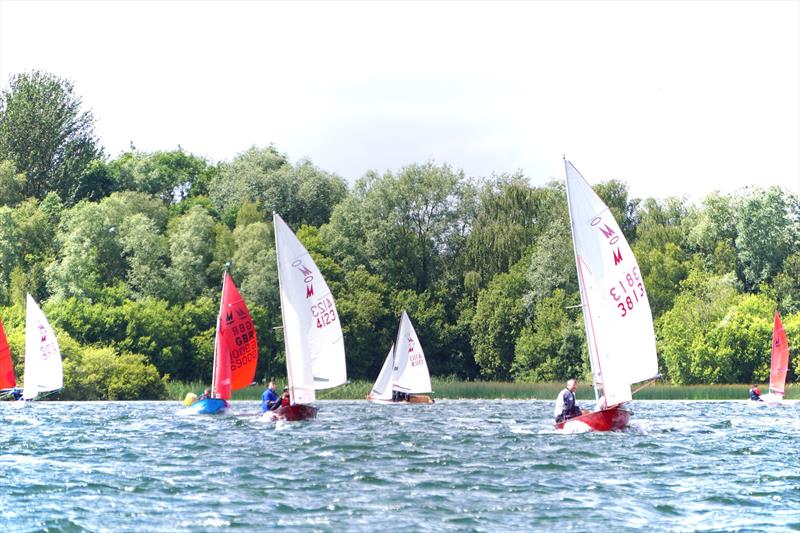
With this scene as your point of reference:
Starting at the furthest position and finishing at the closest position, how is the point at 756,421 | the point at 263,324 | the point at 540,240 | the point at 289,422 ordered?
the point at 540,240, the point at 263,324, the point at 756,421, the point at 289,422

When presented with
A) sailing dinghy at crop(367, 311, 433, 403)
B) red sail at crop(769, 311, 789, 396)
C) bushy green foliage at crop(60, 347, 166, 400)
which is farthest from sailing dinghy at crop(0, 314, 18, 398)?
red sail at crop(769, 311, 789, 396)

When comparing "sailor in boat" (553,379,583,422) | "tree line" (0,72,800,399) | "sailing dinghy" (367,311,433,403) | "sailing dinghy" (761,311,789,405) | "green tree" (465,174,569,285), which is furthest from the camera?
"green tree" (465,174,569,285)

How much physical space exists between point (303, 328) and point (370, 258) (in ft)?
172

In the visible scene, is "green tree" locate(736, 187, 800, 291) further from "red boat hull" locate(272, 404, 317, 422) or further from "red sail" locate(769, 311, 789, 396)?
"red boat hull" locate(272, 404, 317, 422)

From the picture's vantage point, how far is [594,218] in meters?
35.4

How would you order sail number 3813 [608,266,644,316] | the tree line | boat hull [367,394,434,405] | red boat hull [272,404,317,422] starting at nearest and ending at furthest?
sail number 3813 [608,266,644,316] → red boat hull [272,404,317,422] → boat hull [367,394,434,405] → the tree line

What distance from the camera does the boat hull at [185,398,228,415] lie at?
5038cm

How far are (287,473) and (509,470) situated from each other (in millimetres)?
4848

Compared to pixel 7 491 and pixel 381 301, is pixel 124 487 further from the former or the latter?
pixel 381 301

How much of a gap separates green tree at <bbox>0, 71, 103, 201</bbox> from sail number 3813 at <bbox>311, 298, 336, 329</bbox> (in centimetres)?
5896

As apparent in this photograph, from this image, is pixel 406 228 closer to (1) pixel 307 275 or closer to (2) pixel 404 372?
(2) pixel 404 372

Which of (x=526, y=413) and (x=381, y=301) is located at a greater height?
(x=381, y=301)

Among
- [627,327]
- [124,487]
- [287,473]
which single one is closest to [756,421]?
[627,327]

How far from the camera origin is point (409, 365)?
220 feet
